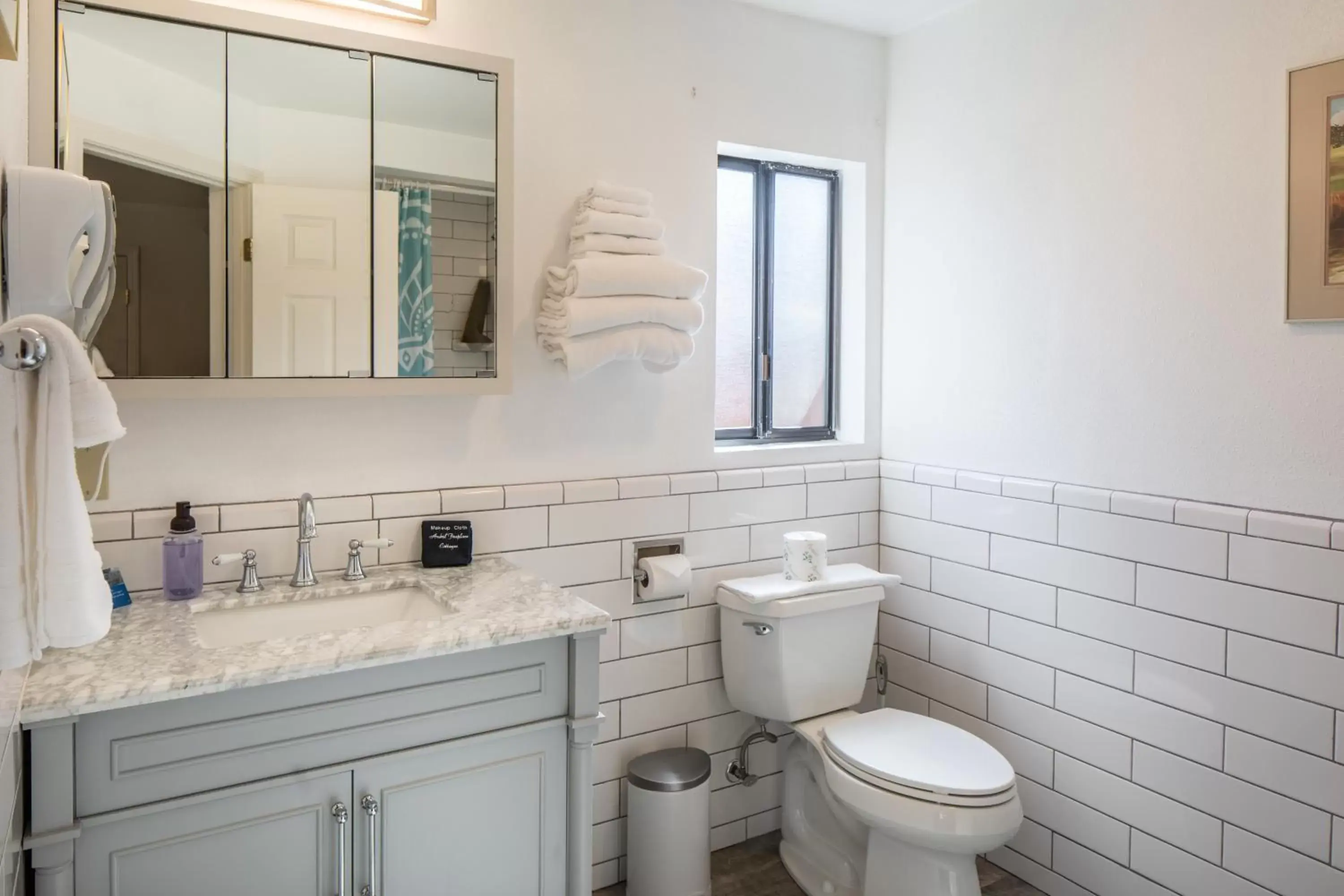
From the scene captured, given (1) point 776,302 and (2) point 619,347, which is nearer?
(2) point 619,347

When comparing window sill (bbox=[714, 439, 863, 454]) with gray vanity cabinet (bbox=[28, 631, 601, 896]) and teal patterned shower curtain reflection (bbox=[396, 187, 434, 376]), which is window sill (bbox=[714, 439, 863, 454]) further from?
gray vanity cabinet (bbox=[28, 631, 601, 896])

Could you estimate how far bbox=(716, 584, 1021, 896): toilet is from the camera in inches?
72.2

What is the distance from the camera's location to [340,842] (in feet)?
4.54

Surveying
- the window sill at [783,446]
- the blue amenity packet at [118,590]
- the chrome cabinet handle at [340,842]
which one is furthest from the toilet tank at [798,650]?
the blue amenity packet at [118,590]

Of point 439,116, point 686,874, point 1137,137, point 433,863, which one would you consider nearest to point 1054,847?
point 686,874

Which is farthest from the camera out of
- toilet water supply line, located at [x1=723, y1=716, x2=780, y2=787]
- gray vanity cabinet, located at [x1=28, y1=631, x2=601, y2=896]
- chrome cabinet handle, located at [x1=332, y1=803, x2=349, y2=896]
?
toilet water supply line, located at [x1=723, y1=716, x2=780, y2=787]

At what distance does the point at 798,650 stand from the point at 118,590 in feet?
4.88

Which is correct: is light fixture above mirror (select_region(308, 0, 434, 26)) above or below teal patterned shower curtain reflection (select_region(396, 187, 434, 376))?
above

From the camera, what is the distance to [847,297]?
2.72 meters

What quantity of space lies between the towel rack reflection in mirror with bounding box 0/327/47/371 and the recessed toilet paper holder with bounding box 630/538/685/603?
1.58 metres

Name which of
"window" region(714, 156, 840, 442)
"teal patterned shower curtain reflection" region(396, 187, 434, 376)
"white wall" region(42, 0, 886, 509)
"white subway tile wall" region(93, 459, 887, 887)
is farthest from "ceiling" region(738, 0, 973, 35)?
"white subway tile wall" region(93, 459, 887, 887)

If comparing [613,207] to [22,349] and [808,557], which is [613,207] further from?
[22,349]

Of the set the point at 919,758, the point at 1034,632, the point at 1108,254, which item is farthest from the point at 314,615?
the point at 1108,254

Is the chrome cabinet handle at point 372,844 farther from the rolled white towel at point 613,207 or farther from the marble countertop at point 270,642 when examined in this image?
the rolled white towel at point 613,207
